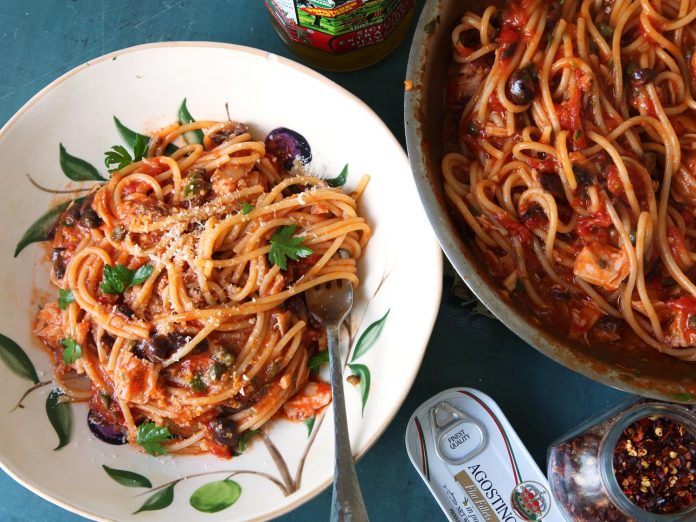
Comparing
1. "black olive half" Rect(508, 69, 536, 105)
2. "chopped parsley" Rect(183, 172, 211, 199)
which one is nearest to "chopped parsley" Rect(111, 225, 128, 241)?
"chopped parsley" Rect(183, 172, 211, 199)

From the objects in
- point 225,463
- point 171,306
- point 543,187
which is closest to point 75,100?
point 171,306

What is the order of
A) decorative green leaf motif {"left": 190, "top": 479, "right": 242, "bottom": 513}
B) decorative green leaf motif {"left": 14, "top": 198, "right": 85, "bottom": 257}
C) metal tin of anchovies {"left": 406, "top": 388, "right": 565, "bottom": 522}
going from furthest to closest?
metal tin of anchovies {"left": 406, "top": 388, "right": 565, "bottom": 522} < decorative green leaf motif {"left": 14, "top": 198, "right": 85, "bottom": 257} < decorative green leaf motif {"left": 190, "top": 479, "right": 242, "bottom": 513}

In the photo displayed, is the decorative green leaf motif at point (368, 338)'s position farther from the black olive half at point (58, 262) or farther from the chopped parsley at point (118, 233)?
the black olive half at point (58, 262)

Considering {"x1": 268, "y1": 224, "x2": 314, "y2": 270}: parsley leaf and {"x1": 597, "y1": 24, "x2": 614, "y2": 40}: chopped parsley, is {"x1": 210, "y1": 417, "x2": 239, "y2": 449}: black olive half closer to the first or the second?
{"x1": 268, "y1": 224, "x2": 314, "y2": 270}: parsley leaf

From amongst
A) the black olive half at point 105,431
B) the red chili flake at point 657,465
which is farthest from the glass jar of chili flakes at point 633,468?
the black olive half at point 105,431

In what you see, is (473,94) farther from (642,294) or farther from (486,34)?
(642,294)
